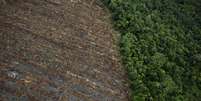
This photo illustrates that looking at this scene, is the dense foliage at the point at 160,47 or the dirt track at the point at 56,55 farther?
the dense foliage at the point at 160,47

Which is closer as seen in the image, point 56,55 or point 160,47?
point 56,55

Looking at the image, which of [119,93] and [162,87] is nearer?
[119,93]

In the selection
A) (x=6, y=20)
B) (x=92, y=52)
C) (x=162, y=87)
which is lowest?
(x=162, y=87)

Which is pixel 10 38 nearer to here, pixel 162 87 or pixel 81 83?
pixel 81 83

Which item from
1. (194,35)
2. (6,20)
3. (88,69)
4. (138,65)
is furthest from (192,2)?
(6,20)
